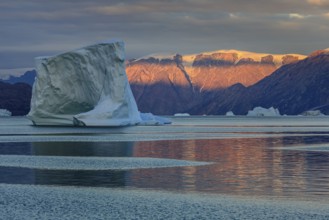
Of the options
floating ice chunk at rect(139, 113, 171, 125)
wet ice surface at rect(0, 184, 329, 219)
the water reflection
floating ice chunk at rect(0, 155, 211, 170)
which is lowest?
floating ice chunk at rect(139, 113, 171, 125)

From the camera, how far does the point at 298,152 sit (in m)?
39.8

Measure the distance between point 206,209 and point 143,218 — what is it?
221 cm

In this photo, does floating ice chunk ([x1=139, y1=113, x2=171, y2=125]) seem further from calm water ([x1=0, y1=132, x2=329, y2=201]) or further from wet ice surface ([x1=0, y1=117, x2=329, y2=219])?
wet ice surface ([x1=0, y1=117, x2=329, y2=219])

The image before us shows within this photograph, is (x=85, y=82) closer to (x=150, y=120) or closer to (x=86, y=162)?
(x=150, y=120)

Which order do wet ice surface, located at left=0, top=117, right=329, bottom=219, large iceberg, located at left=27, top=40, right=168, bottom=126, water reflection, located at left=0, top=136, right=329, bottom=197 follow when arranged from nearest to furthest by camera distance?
wet ice surface, located at left=0, top=117, right=329, bottom=219
water reflection, located at left=0, top=136, right=329, bottom=197
large iceberg, located at left=27, top=40, right=168, bottom=126

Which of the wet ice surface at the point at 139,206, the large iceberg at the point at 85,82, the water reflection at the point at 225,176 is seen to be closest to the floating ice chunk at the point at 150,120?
the large iceberg at the point at 85,82

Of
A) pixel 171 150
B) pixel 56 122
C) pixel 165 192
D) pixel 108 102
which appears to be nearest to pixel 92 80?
pixel 108 102

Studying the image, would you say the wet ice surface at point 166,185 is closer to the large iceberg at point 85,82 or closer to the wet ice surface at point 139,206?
the wet ice surface at point 139,206

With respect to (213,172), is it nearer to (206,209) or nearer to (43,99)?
(206,209)

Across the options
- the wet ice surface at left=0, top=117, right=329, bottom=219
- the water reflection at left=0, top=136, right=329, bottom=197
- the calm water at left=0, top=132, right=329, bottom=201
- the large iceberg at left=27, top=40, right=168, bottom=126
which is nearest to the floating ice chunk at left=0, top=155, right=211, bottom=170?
the wet ice surface at left=0, top=117, right=329, bottom=219

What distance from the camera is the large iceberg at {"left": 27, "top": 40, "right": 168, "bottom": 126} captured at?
81.2m

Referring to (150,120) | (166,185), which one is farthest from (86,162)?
(150,120)

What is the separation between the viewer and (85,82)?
272 feet

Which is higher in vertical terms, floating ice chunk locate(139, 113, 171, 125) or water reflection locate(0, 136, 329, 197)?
water reflection locate(0, 136, 329, 197)
